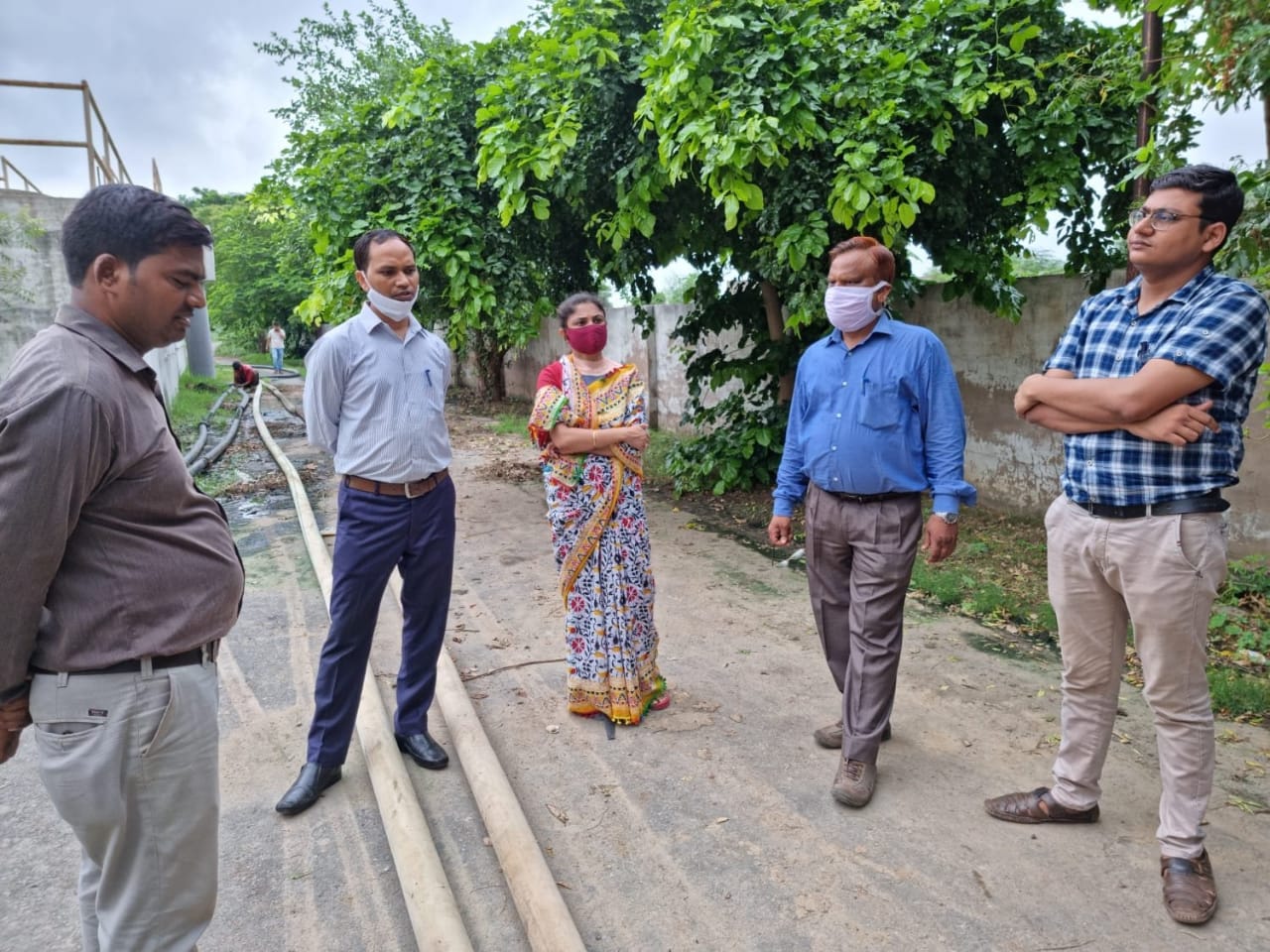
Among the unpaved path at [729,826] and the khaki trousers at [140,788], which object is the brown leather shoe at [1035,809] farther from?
the khaki trousers at [140,788]

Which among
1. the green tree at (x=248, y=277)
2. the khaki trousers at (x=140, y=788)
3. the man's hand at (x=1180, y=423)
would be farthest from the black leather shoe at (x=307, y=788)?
the green tree at (x=248, y=277)

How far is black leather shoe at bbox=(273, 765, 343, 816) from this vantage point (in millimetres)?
3133

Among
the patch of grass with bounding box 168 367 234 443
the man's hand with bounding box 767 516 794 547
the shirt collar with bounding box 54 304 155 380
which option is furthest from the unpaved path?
the patch of grass with bounding box 168 367 234 443

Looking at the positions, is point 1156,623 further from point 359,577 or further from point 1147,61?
point 1147,61

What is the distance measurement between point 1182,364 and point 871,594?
4.10 feet

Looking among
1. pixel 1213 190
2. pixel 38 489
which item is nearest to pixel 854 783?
pixel 1213 190

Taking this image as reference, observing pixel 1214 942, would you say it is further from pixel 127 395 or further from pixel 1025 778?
pixel 127 395

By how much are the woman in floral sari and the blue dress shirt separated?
0.94 m

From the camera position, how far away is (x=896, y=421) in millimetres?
3086

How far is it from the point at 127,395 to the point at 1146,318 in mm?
2737

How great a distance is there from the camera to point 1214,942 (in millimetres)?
2373

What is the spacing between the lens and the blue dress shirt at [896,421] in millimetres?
3072

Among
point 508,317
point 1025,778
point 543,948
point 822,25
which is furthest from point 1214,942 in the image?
point 508,317

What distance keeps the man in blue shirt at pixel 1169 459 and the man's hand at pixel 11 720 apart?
2795mm
